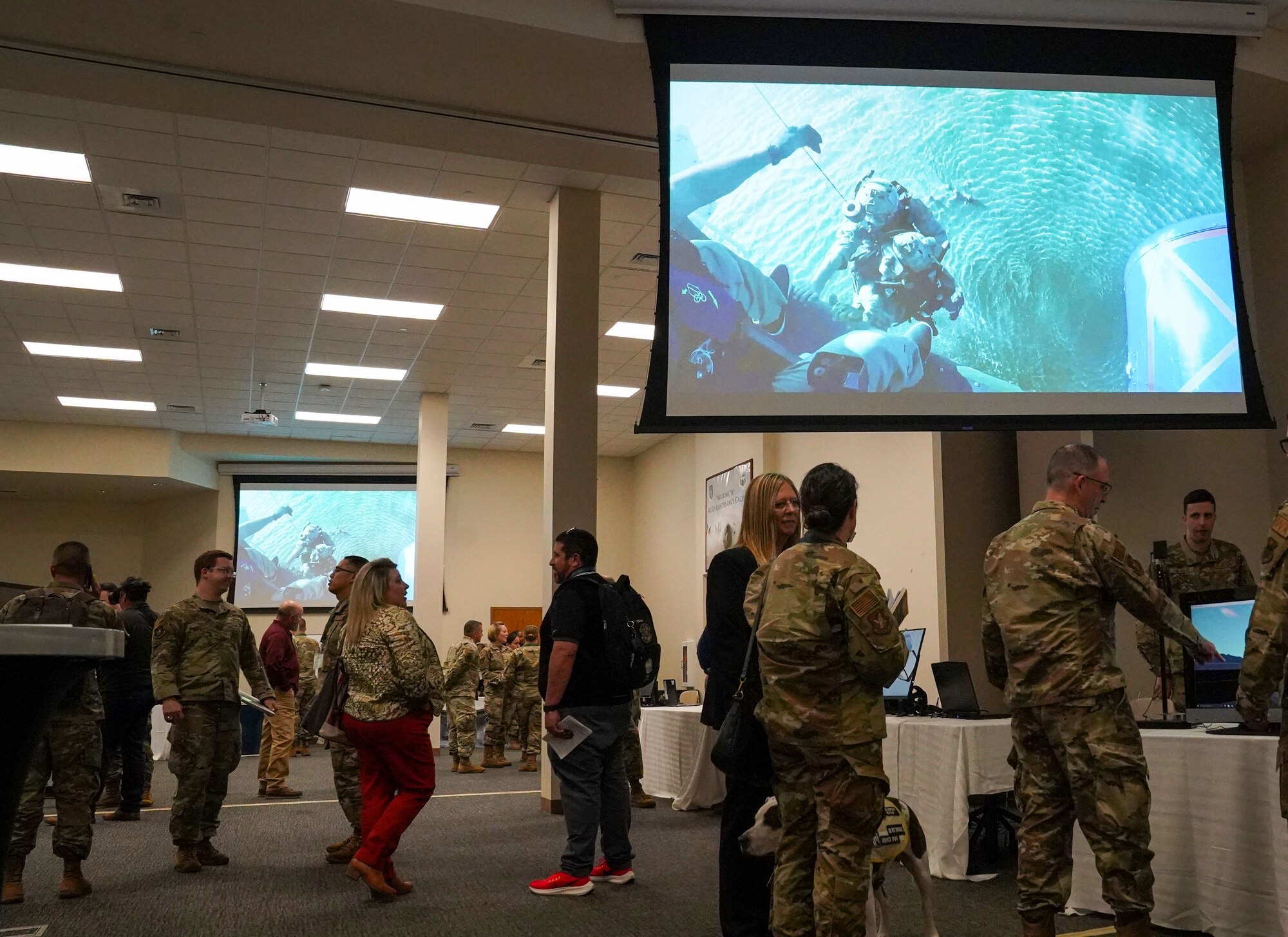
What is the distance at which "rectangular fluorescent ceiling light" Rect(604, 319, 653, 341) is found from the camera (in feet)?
32.3

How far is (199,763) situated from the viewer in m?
4.65

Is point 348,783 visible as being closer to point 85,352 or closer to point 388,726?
point 388,726

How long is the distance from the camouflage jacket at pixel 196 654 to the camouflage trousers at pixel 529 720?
13.3 ft

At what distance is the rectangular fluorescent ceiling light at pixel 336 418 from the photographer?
1355 cm

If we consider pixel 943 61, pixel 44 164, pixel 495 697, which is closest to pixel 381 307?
pixel 44 164

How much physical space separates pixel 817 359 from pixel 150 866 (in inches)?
A: 154

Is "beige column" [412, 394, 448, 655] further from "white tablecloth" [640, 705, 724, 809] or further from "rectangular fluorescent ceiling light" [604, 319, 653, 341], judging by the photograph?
"white tablecloth" [640, 705, 724, 809]

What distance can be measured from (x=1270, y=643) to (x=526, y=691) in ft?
24.3

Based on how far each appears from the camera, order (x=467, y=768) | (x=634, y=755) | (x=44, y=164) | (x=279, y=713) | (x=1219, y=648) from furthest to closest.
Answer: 1. (x=467, y=768)
2. (x=279, y=713)
3. (x=634, y=755)
4. (x=44, y=164)
5. (x=1219, y=648)

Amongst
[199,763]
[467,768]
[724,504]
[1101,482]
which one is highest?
[724,504]

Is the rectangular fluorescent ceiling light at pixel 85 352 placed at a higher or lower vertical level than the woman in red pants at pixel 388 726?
higher

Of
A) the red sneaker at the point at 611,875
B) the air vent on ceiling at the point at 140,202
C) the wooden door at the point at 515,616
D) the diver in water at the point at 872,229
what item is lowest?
the red sneaker at the point at 611,875

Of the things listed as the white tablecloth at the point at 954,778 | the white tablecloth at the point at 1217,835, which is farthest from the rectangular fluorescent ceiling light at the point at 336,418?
the white tablecloth at the point at 1217,835

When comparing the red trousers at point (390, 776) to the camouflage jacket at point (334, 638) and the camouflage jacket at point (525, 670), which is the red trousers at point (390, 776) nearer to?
the camouflage jacket at point (334, 638)
